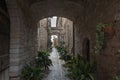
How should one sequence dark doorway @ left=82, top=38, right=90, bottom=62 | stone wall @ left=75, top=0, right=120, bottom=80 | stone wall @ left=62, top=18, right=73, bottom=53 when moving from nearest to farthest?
stone wall @ left=75, top=0, right=120, bottom=80
dark doorway @ left=82, top=38, right=90, bottom=62
stone wall @ left=62, top=18, right=73, bottom=53

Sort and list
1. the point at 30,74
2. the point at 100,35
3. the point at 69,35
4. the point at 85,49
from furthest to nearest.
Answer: the point at 69,35
the point at 85,49
the point at 30,74
the point at 100,35

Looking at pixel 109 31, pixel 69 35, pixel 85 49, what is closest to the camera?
pixel 109 31

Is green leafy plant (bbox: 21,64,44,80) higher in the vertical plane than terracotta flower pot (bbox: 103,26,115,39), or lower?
lower

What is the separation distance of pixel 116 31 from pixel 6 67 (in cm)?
305

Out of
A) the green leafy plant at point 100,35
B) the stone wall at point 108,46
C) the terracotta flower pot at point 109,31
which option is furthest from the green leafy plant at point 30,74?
the terracotta flower pot at point 109,31

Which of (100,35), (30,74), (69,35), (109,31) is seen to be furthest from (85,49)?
(69,35)

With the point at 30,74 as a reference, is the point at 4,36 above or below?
above

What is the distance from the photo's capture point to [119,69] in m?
3.07

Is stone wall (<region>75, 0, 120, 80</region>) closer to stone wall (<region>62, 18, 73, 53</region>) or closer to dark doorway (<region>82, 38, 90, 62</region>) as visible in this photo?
dark doorway (<region>82, 38, 90, 62</region>)

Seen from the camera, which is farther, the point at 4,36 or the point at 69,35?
the point at 69,35

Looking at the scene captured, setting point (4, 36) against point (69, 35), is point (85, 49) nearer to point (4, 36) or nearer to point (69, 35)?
point (4, 36)

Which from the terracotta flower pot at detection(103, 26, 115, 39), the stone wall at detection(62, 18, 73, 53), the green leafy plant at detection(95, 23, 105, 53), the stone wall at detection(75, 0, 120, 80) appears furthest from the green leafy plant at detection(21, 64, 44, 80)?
the stone wall at detection(62, 18, 73, 53)

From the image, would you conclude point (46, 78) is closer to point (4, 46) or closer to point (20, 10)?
point (4, 46)

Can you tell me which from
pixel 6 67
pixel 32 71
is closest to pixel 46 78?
pixel 32 71
